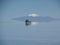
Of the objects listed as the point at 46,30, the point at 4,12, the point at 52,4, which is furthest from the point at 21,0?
the point at 46,30

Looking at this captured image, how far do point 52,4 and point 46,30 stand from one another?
459 millimetres

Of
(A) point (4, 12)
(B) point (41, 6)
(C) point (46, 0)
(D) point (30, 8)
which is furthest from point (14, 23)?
(C) point (46, 0)

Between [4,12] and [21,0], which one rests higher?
[21,0]

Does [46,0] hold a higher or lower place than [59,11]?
higher

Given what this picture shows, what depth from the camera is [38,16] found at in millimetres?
1709

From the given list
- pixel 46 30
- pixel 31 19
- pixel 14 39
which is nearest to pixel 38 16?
pixel 31 19

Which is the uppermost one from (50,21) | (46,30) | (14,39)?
(50,21)

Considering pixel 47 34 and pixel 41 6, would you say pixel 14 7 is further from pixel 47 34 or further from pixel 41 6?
pixel 47 34

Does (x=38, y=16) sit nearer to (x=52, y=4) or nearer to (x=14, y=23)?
(x=52, y=4)

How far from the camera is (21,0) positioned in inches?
68.7

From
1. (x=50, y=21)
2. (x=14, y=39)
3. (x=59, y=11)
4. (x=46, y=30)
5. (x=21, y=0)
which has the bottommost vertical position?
(x=14, y=39)

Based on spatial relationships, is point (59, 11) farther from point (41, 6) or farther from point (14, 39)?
point (14, 39)

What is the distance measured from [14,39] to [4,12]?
50cm

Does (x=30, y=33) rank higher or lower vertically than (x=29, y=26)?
lower
